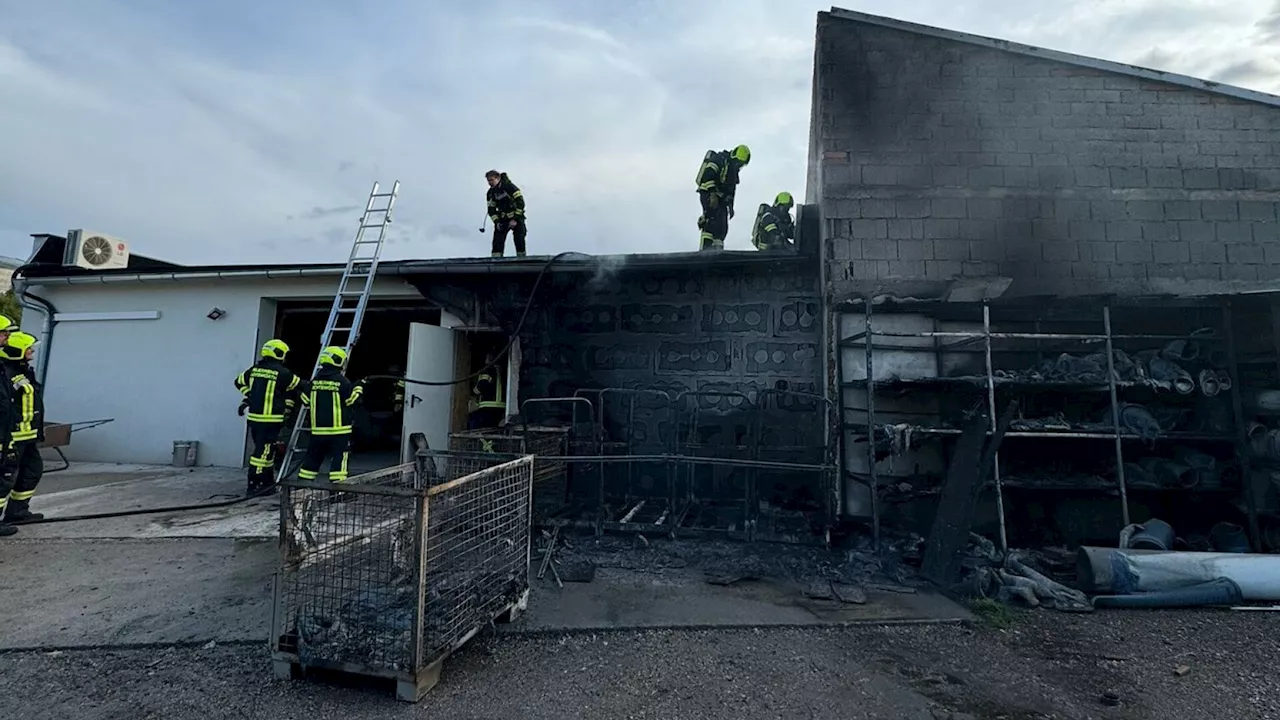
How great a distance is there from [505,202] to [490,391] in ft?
9.78

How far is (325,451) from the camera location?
5930 millimetres

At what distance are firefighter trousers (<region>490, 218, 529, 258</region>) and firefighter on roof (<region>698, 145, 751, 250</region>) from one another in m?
2.77

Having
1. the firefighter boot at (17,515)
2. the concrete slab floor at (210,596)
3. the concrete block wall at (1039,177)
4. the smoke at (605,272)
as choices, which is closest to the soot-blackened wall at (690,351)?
the smoke at (605,272)

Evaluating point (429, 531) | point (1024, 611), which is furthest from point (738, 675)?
point (1024, 611)

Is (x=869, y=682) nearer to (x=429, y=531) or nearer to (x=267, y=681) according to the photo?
(x=429, y=531)

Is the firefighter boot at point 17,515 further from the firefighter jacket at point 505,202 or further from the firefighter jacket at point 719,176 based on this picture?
the firefighter jacket at point 719,176

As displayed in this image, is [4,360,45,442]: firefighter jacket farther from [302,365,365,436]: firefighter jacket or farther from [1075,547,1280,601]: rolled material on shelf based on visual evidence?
[1075,547,1280,601]: rolled material on shelf

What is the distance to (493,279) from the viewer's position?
7.59 meters

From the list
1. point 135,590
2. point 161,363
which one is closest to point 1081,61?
point 135,590

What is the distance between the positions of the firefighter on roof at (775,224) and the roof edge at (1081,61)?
9.11 ft

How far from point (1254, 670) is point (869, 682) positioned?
218 cm

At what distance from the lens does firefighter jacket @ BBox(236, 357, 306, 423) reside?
21.6ft

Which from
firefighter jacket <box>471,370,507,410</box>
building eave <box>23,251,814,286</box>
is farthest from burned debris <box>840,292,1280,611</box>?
firefighter jacket <box>471,370,507,410</box>

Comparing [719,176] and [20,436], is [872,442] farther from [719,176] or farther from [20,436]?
[20,436]
